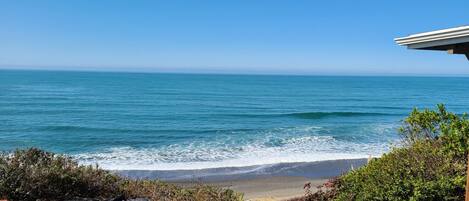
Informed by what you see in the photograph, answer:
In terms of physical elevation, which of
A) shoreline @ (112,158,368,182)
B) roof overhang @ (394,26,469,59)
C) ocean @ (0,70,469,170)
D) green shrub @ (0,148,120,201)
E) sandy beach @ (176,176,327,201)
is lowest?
ocean @ (0,70,469,170)

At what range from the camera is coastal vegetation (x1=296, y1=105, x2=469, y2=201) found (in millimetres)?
6715

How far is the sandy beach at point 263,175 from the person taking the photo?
15727mm

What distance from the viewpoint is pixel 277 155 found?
70.9ft

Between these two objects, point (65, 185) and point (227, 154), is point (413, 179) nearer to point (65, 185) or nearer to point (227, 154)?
point (65, 185)

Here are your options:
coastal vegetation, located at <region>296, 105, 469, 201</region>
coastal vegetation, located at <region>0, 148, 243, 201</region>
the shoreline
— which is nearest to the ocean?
the shoreline

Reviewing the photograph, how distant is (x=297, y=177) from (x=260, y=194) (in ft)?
11.1

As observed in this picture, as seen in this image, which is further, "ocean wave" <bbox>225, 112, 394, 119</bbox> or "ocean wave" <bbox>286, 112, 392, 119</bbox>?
"ocean wave" <bbox>286, 112, 392, 119</bbox>

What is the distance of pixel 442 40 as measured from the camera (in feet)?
14.4

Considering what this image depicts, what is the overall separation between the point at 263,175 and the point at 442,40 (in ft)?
44.9

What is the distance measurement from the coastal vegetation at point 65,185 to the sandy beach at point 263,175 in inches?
297

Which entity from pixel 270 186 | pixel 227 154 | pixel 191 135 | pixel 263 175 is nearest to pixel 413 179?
pixel 270 186

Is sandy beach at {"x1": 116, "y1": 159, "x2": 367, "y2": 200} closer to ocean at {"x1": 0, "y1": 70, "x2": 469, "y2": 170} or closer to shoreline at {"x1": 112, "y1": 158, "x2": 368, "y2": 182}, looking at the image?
shoreline at {"x1": 112, "y1": 158, "x2": 368, "y2": 182}

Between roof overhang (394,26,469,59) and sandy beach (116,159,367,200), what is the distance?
1036cm

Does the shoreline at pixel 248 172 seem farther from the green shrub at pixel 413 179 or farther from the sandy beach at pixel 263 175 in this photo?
the green shrub at pixel 413 179
